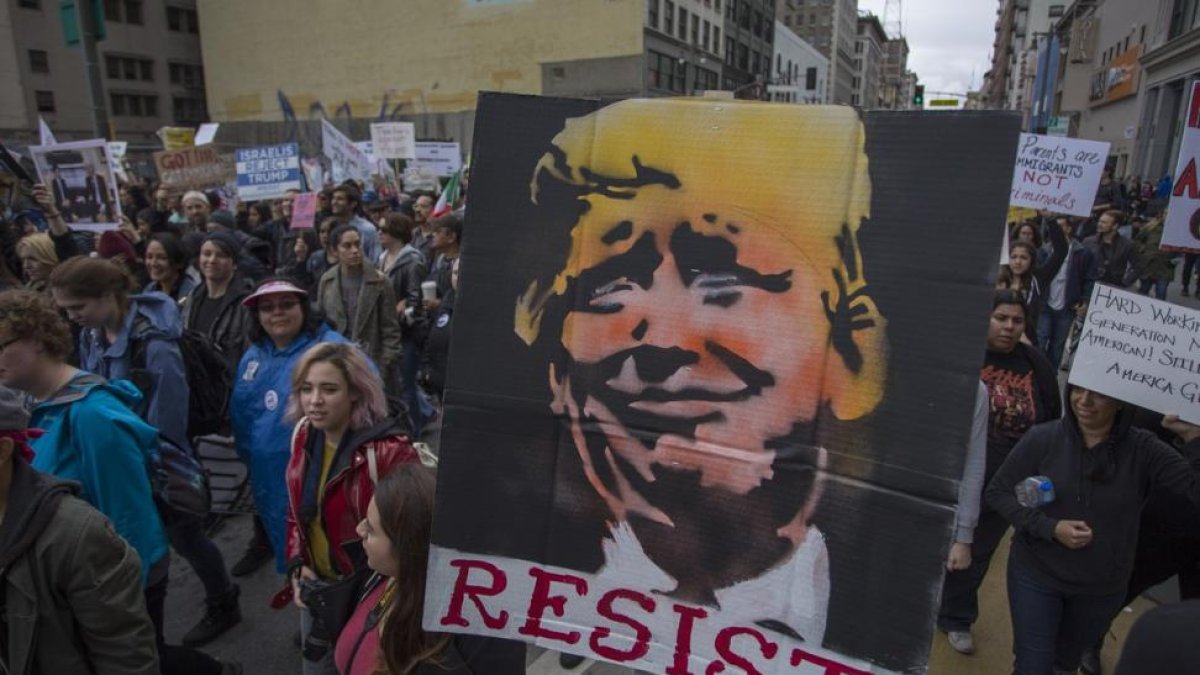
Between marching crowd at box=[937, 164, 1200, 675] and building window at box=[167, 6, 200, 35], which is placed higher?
building window at box=[167, 6, 200, 35]

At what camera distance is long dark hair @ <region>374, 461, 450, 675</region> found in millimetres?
1788

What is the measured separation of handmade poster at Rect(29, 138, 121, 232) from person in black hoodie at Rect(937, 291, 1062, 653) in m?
7.93

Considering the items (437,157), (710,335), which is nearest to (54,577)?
(710,335)

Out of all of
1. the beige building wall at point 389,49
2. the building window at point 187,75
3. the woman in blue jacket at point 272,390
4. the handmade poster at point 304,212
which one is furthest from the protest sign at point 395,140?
the building window at point 187,75

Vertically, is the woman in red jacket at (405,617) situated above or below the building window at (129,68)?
below

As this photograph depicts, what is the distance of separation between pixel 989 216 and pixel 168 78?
55.9 m

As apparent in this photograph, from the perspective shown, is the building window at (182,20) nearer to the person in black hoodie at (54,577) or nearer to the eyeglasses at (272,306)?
the eyeglasses at (272,306)

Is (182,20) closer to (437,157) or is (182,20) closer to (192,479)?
(437,157)

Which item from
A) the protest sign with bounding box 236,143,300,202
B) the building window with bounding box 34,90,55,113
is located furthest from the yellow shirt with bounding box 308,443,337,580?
the building window with bounding box 34,90,55,113

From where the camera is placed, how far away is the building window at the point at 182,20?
4619cm

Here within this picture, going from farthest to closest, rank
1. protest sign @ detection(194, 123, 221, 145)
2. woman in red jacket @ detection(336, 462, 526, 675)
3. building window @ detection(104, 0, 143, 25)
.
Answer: building window @ detection(104, 0, 143, 25) < protest sign @ detection(194, 123, 221, 145) < woman in red jacket @ detection(336, 462, 526, 675)

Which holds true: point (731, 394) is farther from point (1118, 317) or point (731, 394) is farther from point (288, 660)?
point (288, 660)

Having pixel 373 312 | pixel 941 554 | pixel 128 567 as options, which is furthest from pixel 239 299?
pixel 941 554

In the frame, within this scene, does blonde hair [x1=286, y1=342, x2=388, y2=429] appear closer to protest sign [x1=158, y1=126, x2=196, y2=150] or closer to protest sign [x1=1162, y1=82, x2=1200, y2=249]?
protest sign [x1=1162, y1=82, x2=1200, y2=249]
